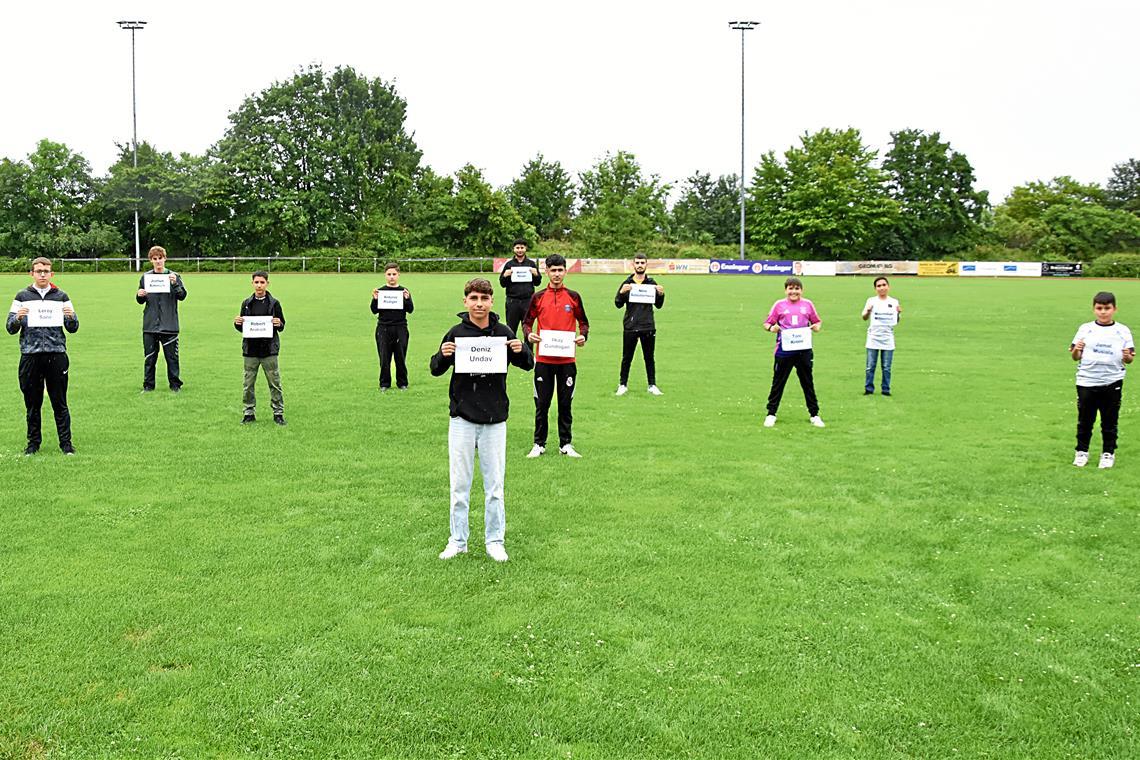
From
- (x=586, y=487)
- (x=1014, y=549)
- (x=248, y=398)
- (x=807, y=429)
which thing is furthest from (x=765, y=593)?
(x=248, y=398)

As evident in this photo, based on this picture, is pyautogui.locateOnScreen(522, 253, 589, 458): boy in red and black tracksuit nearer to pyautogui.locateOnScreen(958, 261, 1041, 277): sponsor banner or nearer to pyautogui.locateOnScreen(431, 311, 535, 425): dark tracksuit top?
pyautogui.locateOnScreen(431, 311, 535, 425): dark tracksuit top

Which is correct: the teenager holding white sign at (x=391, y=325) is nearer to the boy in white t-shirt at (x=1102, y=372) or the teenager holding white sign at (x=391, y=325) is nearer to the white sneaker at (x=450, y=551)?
the white sneaker at (x=450, y=551)

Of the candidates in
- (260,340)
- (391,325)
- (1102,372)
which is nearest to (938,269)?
(391,325)

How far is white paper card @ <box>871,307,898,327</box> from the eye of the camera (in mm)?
14523

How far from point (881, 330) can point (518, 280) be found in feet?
19.7

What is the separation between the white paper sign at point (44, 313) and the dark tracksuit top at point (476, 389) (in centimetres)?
529

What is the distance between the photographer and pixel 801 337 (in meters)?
11.8

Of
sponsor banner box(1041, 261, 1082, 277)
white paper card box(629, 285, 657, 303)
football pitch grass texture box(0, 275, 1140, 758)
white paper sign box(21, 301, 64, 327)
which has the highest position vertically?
sponsor banner box(1041, 261, 1082, 277)

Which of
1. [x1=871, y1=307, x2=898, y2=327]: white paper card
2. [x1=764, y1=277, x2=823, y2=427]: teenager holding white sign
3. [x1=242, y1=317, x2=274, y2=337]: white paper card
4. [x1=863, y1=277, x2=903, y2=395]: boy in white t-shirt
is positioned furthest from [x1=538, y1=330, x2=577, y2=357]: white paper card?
[x1=871, y1=307, x2=898, y2=327]: white paper card

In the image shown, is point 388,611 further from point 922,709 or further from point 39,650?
point 922,709

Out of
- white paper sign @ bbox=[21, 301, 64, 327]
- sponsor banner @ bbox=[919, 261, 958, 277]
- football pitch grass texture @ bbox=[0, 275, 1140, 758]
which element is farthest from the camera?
sponsor banner @ bbox=[919, 261, 958, 277]

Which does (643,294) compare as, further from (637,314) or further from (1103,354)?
(1103,354)

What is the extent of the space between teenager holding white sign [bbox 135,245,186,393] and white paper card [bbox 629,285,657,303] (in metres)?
7.04

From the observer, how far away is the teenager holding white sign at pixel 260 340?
37.4 feet
